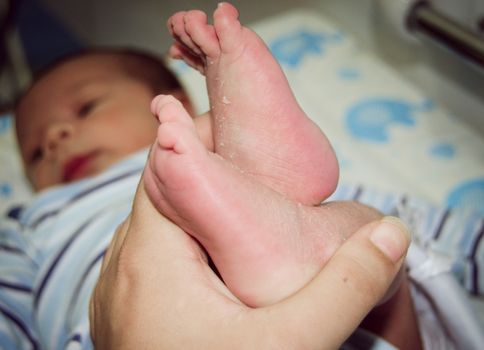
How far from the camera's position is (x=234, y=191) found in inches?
13.4

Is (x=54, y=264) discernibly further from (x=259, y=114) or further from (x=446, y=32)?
(x=446, y=32)

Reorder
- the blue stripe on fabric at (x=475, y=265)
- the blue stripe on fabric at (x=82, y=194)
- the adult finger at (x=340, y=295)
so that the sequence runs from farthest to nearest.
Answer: the blue stripe on fabric at (x=82, y=194) → the blue stripe on fabric at (x=475, y=265) → the adult finger at (x=340, y=295)

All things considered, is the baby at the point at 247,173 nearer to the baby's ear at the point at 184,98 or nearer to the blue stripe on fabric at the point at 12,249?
the baby's ear at the point at 184,98

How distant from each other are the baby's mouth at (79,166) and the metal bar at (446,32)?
0.52 meters

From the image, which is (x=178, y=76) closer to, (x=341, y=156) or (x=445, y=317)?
(x=341, y=156)

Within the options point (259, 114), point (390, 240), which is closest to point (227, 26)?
point (259, 114)

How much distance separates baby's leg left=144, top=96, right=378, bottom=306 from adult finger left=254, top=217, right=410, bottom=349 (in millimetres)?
23

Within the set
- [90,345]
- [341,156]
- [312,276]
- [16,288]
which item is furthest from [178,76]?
[312,276]

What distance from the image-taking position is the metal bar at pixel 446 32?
64cm

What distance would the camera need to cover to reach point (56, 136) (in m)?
0.81

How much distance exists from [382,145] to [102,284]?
57 centimetres

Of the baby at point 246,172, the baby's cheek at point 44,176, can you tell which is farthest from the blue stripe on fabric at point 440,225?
the baby's cheek at point 44,176

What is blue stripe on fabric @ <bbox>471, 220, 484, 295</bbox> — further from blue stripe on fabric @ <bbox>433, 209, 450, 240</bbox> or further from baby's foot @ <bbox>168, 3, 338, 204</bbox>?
baby's foot @ <bbox>168, 3, 338, 204</bbox>

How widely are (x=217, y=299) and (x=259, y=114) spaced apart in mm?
142
